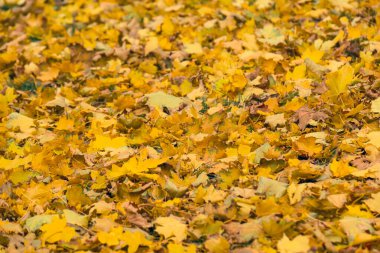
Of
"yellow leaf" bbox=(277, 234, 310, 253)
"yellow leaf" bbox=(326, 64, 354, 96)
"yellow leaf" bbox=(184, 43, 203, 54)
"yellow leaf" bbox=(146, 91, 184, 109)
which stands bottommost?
"yellow leaf" bbox=(146, 91, 184, 109)

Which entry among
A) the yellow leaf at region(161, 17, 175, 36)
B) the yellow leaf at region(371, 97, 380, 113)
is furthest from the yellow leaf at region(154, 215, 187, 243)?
the yellow leaf at region(161, 17, 175, 36)

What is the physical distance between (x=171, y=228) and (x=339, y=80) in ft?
4.14

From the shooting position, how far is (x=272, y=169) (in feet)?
8.00

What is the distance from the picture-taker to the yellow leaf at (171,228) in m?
2.12

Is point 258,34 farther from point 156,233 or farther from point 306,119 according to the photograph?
point 156,233

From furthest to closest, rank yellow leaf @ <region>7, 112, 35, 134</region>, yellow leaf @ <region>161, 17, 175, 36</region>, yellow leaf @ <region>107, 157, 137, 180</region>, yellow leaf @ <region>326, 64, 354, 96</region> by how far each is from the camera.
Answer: yellow leaf @ <region>161, 17, 175, 36</region>
yellow leaf @ <region>7, 112, 35, 134</region>
yellow leaf @ <region>326, 64, 354, 96</region>
yellow leaf @ <region>107, 157, 137, 180</region>

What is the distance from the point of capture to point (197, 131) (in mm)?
2834

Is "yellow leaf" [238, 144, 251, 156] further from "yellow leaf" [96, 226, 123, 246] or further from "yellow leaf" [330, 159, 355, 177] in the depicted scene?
"yellow leaf" [96, 226, 123, 246]

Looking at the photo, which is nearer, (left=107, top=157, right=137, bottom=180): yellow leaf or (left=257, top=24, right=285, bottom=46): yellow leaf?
(left=107, top=157, right=137, bottom=180): yellow leaf

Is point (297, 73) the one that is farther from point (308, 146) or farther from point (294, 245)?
point (294, 245)

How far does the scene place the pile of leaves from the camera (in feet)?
7.04

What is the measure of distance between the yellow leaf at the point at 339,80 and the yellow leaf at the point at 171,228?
116cm

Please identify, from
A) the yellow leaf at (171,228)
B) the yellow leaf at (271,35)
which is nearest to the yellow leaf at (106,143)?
the yellow leaf at (171,228)

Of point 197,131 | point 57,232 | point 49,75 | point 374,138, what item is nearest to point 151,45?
point 49,75
